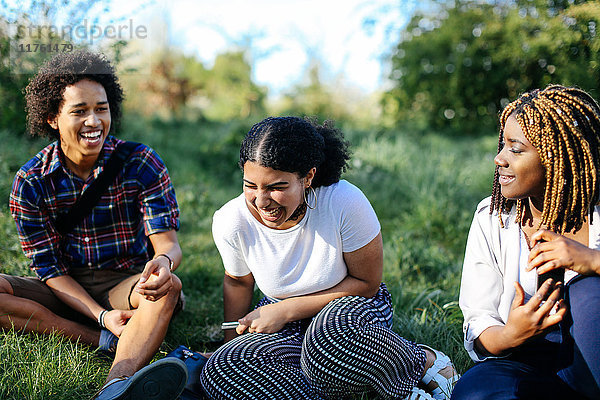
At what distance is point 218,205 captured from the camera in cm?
555

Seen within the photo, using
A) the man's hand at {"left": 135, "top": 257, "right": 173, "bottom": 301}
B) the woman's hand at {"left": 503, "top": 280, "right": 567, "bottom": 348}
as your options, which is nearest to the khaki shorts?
the man's hand at {"left": 135, "top": 257, "right": 173, "bottom": 301}

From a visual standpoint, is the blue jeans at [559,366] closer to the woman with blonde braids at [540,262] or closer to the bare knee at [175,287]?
the woman with blonde braids at [540,262]

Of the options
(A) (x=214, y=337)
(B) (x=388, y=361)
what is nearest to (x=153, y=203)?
(A) (x=214, y=337)

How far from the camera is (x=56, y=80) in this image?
2812mm

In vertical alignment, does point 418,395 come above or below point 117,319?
below

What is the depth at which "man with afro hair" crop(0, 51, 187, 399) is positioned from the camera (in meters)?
2.70

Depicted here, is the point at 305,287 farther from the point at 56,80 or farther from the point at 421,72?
the point at 421,72

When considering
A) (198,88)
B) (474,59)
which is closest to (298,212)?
(474,59)

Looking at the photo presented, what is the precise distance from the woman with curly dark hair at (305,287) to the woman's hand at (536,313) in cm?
56

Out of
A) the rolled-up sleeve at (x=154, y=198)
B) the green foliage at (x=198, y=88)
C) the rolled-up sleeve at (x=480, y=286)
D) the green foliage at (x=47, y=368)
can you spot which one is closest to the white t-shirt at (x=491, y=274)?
the rolled-up sleeve at (x=480, y=286)

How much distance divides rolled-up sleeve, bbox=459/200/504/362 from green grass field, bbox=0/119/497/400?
0.70 meters

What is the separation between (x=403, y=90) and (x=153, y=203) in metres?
8.20

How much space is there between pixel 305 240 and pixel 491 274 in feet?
2.69

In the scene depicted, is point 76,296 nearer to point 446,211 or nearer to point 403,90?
point 446,211
